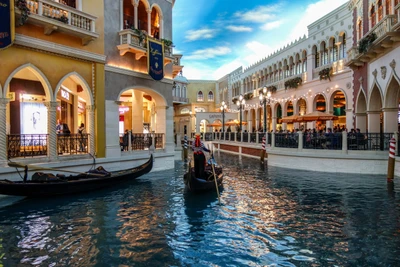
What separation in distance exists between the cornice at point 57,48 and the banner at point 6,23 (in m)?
0.39

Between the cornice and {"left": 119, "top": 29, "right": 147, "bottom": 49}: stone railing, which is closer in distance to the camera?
the cornice

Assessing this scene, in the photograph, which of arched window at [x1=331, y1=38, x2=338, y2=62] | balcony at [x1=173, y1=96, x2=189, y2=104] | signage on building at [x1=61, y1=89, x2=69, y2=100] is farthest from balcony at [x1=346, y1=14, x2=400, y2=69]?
balcony at [x1=173, y1=96, x2=189, y2=104]

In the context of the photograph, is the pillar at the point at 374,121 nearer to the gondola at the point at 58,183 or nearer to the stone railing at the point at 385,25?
the stone railing at the point at 385,25

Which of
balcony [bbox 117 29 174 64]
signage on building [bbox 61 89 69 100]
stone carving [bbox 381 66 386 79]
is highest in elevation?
balcony [bbox 117 29 174 64]

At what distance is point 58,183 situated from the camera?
7.47m

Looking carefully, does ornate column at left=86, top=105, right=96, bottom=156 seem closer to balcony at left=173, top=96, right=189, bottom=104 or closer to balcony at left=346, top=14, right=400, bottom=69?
balcony at left=346, top=14, right=400, bottom=69

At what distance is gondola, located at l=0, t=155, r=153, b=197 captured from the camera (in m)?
6.79

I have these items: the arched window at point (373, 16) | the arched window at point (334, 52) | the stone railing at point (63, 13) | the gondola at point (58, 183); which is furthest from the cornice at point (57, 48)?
the arched window at point (334, 52)

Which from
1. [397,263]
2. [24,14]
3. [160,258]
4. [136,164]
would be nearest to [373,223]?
[397,263]

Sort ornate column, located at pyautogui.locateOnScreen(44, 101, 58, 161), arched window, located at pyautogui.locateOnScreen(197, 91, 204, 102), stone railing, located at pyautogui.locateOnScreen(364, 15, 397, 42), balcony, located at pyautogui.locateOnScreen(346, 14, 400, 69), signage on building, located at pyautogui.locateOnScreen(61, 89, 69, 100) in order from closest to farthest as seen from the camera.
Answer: ornate column, located at pyautogui.locateOnScreen(44, 101, 58, 161) → balcony, located at pyautogui.locateOnScreen(346, 14, 400, 69) → stone railing, located at pyautogui.locateOnScreen(364, 15, 397, 42) → signage on building, located at pyautogui.locateOnScreen(61, 89, 69, 100) → arched window, located at pyautogui.locateOnScreen(197, 91, 204, 102)

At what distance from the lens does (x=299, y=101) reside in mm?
21234

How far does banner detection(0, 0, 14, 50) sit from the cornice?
15.3 inches

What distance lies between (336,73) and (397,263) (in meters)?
14.9

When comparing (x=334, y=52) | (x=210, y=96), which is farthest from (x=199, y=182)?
(x=210, y=96)
